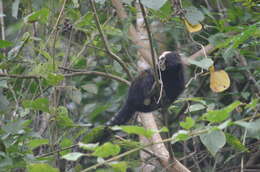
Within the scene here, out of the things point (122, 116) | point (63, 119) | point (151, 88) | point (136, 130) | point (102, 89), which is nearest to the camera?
point (136, 130)

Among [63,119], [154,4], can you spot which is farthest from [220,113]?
[63,119]

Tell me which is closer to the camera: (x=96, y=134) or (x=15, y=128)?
(x=15, y=128)

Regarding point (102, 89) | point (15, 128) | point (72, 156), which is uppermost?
point (72, 156)

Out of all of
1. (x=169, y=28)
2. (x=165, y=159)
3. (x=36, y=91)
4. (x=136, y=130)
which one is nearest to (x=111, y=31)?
(x=169, y=28)

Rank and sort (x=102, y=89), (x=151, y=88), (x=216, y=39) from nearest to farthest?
(x=216, y=39), (x=151, y=88), (x=102, y=89)

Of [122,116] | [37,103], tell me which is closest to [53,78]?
[37,103]

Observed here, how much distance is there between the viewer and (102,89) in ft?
15.0

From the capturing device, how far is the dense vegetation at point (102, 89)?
5.62 feet

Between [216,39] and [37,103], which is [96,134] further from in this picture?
[216,39]

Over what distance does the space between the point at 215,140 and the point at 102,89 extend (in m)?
3.00

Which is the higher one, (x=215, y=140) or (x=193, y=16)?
(x=193, y=16)

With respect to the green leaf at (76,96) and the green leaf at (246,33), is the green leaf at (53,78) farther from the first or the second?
the green leaf at (246,33)

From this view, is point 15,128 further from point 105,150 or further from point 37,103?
point 105,150

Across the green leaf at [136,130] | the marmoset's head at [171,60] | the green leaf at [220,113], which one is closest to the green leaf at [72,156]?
the green leaf at [136,130]
